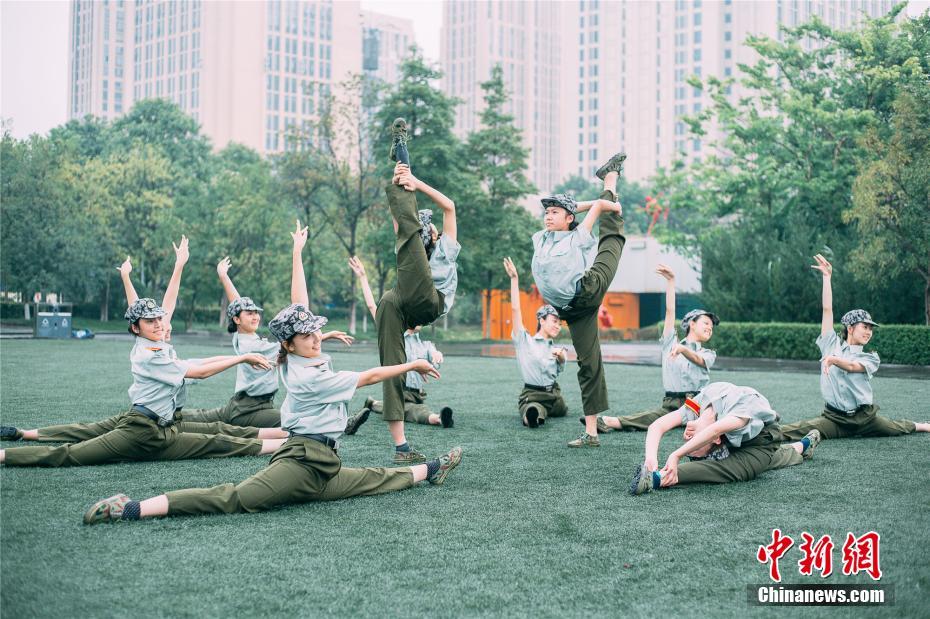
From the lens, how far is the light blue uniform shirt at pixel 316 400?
508cm

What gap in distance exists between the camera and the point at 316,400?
5102 millimetres

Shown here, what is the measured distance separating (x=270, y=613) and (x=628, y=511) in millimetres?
2380

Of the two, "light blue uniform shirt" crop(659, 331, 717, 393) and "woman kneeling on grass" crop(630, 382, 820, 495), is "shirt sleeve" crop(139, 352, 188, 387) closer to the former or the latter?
"woman kneeling on grass" crop(630, 382, 820, 495)

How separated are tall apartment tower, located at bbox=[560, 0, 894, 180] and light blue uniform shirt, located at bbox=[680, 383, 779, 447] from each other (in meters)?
104

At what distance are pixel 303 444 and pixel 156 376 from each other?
171 centimetres

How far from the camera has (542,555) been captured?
4.14 meters

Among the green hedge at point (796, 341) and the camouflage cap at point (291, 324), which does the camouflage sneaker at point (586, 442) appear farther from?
the green hedge at point (796, 341)

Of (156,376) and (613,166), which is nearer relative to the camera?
(156,376)

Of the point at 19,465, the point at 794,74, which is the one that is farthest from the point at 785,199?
the point at 19,465

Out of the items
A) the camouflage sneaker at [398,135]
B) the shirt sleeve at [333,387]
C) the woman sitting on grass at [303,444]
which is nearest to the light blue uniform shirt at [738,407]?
the woman sitting on grass at [303,444]

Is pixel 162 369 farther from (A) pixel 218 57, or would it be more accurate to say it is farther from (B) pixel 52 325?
(A) pixel 218 57

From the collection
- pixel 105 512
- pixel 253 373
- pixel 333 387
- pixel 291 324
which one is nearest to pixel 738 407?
pixel 333 387

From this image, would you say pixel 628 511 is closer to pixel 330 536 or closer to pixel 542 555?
pixel 542 555

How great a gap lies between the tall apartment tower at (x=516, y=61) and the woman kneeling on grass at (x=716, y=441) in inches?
5213
